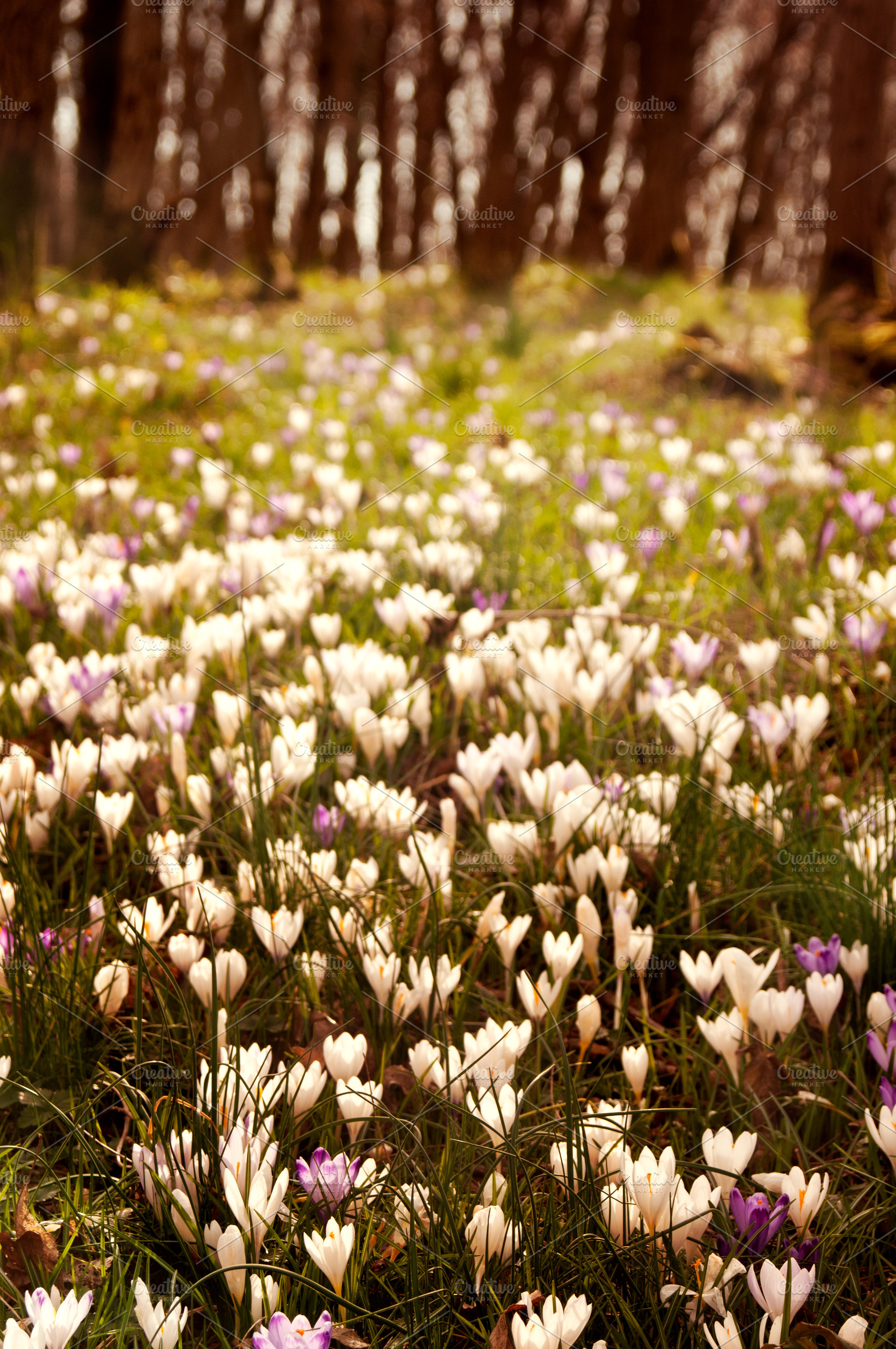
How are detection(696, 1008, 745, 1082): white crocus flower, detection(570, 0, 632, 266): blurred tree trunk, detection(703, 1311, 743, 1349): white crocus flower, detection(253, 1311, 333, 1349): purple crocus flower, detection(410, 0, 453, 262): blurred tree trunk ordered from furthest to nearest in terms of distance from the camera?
1. detection(410, 0, 453, 262): blurred tree trunk
2. detection(570, 0, 632, 266): blurred tree trunk
3. detection(696, 1008, 745, 1082): white crocus flower
4. detection(703, 1311, 743, 1349): white crocus flower
5. detection(253, 1311, 333, 1349): purple crocus flower

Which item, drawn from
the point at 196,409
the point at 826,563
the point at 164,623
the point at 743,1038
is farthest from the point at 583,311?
the point at 743,1038

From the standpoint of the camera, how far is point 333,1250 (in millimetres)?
1384

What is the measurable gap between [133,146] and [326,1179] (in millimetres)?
10373

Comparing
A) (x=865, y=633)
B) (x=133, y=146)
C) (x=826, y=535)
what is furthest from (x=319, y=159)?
(x=865, y=633)

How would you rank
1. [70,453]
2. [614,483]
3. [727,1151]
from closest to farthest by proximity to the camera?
[727,1151]
[614,483]
[70,453]

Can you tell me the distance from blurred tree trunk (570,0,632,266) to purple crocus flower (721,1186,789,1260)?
14216 millimetres

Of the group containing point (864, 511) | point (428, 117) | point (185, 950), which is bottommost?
point (185, 950)

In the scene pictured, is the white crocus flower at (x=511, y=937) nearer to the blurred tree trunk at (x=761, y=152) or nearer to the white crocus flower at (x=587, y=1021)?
the white crocus flower at (x=587, y=1021)

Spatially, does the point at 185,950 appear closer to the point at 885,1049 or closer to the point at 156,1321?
the point at 156,1321

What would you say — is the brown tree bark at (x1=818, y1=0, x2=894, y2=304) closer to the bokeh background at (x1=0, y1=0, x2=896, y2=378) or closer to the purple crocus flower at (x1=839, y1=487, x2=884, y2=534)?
the bokeh background at (x1=0, y1=0, x2=896, y2=378)

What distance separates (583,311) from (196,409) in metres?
5.80

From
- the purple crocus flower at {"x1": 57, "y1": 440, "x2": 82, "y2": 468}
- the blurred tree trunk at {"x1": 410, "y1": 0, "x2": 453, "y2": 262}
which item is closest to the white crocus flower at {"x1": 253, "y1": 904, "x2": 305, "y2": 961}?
the purple crocus flower at {"x1": 57, "y1": 440, "x2": 82, "y2": 468}

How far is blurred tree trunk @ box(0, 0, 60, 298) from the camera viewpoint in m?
7.50

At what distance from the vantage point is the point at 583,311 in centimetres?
1081
